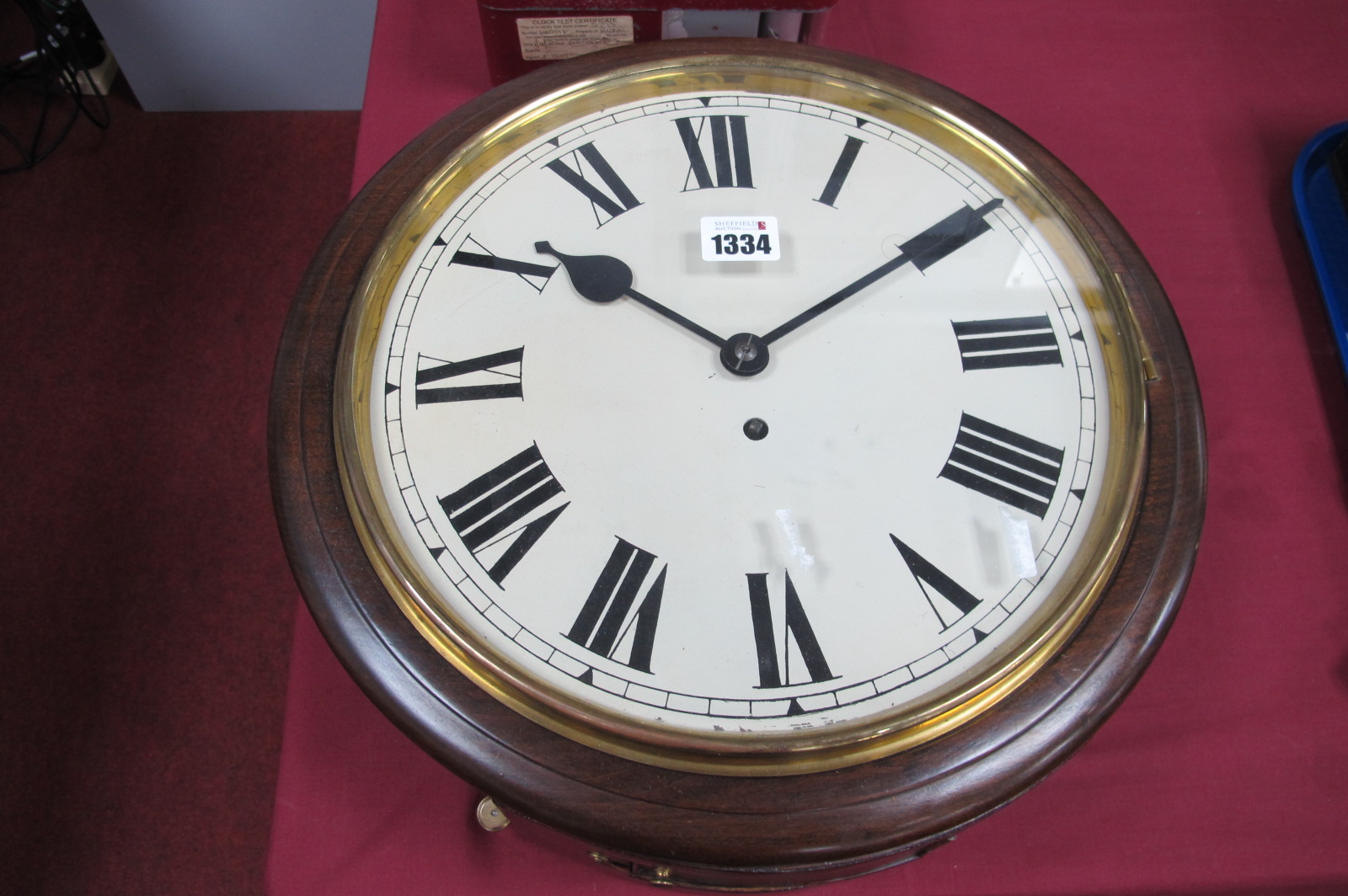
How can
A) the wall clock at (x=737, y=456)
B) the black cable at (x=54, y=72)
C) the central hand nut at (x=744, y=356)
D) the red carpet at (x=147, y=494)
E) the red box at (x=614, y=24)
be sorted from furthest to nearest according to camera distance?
the black cable at (x=54, y=72)
the red carpet at (x=147, y=494)
the red box at (x=614, y=24)
the central hand nut at (x=744, y=356)
the wall clock at (x=737, y=456)

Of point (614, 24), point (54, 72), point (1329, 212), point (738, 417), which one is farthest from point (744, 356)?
point (54, 72)

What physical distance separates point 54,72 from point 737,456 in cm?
155

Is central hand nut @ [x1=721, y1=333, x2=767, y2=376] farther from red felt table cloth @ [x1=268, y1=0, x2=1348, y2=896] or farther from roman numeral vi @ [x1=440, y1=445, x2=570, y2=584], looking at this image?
red felt table cloth @ [x1=268, y1=0, x2=1348, y2=896]

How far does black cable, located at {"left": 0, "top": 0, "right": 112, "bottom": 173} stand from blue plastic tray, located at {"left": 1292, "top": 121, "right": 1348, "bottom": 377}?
5.86 feet

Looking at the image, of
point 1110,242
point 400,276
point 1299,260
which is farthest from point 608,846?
point 1299,260

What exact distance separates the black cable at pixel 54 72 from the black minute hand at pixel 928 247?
1.44 m

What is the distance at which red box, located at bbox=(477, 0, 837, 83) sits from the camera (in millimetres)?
945

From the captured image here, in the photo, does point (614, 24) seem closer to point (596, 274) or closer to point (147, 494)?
point (596, 274)

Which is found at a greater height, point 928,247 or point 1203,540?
point 928,247

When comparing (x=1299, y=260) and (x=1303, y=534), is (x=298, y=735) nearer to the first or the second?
(x=1303, y=534)

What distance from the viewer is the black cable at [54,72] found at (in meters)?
1.58

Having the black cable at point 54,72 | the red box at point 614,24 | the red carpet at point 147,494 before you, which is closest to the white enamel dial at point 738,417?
the red box at point 614,24

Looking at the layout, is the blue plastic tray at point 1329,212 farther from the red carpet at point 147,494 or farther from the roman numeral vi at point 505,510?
the red carpet at point 147,494

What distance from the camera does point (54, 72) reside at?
5.31ft
